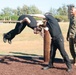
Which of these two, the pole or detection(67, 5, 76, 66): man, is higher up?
detection(67, 5, 76, 66): man

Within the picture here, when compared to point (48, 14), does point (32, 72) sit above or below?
below

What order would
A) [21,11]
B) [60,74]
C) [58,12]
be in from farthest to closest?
1. [58,12]
2. [21,11]
3. [60,74]

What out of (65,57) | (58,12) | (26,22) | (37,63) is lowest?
(58,12)

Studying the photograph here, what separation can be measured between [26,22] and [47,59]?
1.71 m

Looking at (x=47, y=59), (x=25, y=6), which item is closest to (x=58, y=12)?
(x=25, y=6)

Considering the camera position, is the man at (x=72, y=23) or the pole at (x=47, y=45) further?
the pole at (x=47, y=45)

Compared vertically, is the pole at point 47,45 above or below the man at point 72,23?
below

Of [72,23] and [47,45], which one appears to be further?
[47,45]

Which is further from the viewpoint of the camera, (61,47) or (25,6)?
(25,6)

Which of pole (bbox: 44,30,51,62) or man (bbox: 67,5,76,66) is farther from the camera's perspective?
pole (bbox: 44,30,51,62)

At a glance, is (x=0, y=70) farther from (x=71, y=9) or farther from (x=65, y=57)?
(x=71, y=9)

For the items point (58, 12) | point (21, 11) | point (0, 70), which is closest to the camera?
point (0, 70)

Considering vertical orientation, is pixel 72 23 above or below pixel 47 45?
above

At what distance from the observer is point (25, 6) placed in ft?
422
